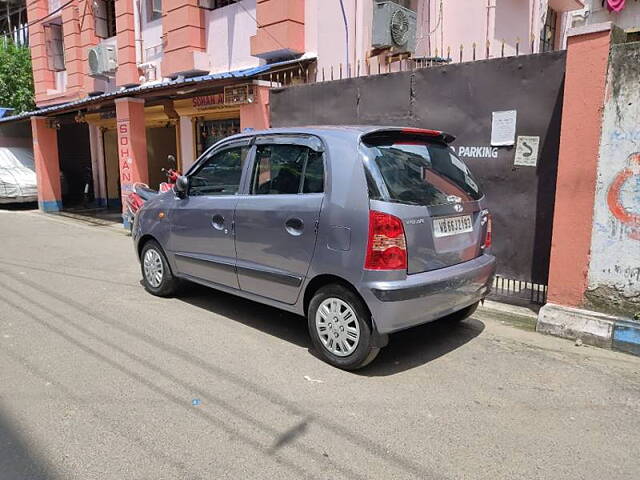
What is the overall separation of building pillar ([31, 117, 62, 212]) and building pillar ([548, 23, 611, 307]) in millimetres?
14871

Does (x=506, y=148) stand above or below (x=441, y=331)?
above

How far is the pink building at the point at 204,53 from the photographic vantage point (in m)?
9.05

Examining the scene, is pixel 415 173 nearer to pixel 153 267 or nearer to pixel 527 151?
pixel 527 151

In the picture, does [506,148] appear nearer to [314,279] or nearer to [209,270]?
[314,279]

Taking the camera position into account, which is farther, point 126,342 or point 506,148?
point 506,148

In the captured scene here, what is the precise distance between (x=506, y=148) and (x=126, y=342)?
427 cm

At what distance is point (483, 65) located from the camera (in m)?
5.53

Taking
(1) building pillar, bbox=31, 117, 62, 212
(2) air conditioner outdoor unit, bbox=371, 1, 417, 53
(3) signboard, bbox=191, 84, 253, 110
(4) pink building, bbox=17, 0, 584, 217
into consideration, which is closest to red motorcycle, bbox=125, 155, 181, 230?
(4) pink building, bbox=17, 0, 584, 217

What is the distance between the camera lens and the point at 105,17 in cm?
1553

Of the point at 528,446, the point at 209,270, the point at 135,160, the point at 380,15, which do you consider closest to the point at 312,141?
the point at 209,270

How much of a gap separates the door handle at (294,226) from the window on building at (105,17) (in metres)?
14.0

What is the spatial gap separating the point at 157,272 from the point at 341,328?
9.40 feet

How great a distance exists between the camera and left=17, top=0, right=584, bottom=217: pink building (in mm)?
9055

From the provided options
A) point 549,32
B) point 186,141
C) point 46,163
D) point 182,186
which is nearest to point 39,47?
point 46,163
